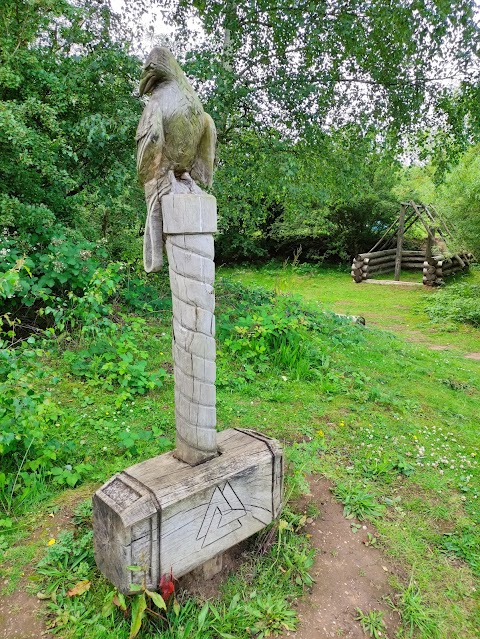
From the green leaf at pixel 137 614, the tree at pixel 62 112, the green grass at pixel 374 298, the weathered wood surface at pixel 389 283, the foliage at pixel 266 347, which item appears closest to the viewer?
the green leaf at pixel 137 614

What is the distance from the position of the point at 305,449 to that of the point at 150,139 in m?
2.59

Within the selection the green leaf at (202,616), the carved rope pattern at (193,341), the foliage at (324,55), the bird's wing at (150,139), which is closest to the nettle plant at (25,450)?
the carved rope pattern at (193,341)

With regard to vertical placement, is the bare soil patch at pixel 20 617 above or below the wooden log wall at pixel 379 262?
below

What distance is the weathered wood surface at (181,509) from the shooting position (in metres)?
1.97

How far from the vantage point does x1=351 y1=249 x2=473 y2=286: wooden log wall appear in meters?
12.6

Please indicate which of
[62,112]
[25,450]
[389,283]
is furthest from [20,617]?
[389,283]

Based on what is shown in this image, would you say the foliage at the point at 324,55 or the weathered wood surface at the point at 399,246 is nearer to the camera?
the foliage at the point at 324,55

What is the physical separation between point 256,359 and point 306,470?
1.91 metres

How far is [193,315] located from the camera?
2.20m

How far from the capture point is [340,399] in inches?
179

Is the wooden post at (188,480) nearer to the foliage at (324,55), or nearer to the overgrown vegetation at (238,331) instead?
the overgrown vegetation at (238,331)

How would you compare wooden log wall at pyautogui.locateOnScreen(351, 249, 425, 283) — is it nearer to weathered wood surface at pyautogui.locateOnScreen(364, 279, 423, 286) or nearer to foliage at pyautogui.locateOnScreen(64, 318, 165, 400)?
weathered wood surface at pyautogui.locateOnScreen(364, 279, 423, 286)

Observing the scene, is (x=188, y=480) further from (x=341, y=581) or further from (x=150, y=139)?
(x=150, y=139)

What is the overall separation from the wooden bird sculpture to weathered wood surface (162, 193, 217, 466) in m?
0.09
